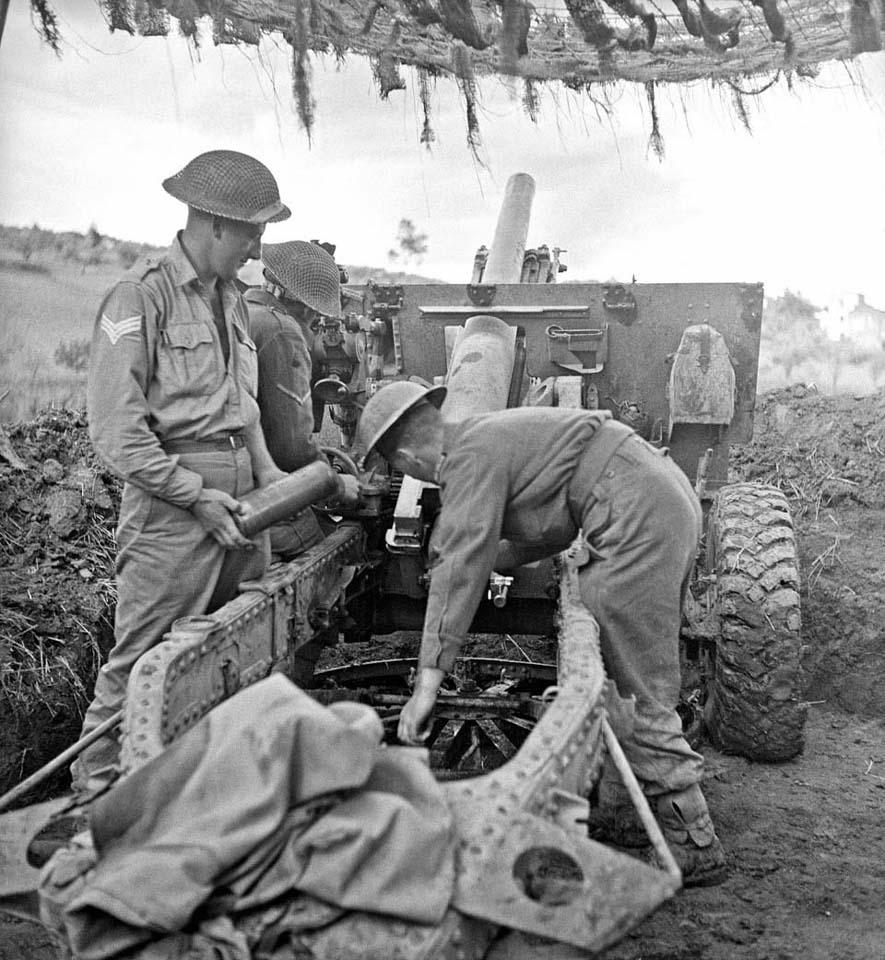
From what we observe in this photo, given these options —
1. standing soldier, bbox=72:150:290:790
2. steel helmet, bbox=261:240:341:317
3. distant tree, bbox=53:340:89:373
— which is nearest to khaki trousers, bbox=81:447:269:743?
standing soldier, bbox=72:150:290:790

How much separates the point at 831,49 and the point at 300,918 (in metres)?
4.29

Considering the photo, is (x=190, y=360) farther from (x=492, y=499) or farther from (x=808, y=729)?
(x=808, y=729)

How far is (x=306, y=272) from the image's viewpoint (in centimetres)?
417

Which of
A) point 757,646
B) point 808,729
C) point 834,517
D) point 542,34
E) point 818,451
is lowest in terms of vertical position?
point 808,729

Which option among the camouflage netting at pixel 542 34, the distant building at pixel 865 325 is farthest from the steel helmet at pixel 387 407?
the distant building at pixel 865 325

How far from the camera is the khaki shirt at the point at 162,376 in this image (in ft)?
10.3

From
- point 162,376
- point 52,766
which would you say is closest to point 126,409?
point 162,376

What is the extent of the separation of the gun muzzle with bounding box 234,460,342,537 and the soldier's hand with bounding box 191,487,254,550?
30 mm

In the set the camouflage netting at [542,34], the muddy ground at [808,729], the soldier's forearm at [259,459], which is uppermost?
the camouflage netting at [542,34]

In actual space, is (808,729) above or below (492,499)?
below

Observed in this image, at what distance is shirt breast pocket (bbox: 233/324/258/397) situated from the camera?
3494 mm

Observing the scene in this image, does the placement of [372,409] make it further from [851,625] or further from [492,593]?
[851,625]

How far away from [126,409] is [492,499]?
110 centimetres

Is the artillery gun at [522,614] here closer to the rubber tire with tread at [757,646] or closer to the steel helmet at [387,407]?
the rubber tire with tread at [757,646]
